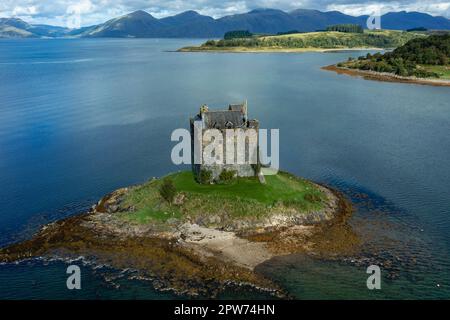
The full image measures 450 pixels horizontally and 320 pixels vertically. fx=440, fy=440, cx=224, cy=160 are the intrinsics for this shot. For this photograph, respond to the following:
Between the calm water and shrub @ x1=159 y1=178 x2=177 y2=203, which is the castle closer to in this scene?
shrub @ x1=159 y1=178 x2=177 y2=203

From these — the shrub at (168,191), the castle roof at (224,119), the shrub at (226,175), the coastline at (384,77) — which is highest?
the coastline at (384,77)

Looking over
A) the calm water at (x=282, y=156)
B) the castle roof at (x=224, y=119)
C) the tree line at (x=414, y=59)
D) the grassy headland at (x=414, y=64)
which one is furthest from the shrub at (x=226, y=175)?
the tree line at (x=414, y=59)

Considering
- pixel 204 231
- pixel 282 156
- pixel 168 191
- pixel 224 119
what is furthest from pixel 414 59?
pixel 204 231

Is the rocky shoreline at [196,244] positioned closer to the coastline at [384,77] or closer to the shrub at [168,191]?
the shrub at [168,191]

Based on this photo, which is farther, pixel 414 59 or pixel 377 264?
pixel 414 59

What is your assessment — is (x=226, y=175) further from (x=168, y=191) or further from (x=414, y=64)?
(x=414, y=64)
